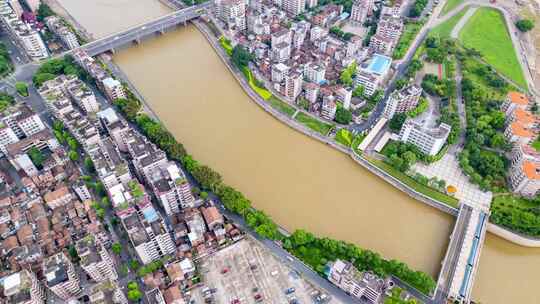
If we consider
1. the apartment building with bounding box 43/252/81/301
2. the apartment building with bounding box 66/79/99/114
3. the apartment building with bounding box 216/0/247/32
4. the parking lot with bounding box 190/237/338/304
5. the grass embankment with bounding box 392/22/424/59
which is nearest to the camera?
the apartment building with bounding box 43/252/81/301

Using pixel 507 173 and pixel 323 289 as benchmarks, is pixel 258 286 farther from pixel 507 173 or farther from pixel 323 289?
pixel 507 173

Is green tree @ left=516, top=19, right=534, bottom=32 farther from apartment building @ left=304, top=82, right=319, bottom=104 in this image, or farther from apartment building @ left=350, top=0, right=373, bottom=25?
apartment building @ left=304, top=82, right=319, bottom=104

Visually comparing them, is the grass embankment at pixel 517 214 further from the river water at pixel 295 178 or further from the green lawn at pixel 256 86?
the green lawn at pixel 256 86

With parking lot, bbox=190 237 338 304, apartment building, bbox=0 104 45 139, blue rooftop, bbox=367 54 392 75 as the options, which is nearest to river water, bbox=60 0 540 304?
parking lot, bbox=190 237 338 304

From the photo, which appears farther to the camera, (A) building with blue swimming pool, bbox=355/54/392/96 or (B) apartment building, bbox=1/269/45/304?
(A) building with blue swimming pool, bbox=355/54/392/96

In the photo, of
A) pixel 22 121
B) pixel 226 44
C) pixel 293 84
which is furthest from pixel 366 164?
pixel 22 121

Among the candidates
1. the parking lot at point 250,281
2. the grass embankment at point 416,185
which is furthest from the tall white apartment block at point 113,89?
the grass embankment at point 416,185
